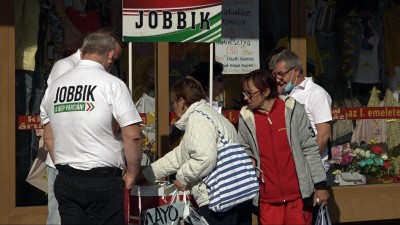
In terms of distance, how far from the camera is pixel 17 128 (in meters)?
8.24

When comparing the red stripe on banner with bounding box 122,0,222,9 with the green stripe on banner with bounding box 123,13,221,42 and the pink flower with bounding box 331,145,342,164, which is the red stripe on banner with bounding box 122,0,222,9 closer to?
the green stripe on banner with bounding box 123,13,221,42

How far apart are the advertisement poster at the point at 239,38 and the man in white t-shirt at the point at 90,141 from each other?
3036mm

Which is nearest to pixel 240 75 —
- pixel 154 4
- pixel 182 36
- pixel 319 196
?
pixel 182 36

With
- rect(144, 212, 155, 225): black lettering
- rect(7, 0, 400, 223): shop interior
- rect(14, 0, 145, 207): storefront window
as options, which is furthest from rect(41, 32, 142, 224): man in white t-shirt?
rect(14, 0, 145, 207): storefront window

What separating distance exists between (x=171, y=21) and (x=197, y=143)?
1.34 meters

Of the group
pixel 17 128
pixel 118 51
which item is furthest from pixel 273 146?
pixel 17 128

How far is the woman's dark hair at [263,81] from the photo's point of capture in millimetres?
6691

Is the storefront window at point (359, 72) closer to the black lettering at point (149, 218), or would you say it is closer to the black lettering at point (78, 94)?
the black lettering at point (149, 218)

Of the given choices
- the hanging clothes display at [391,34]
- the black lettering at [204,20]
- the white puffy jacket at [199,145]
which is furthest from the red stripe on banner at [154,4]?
the hanging clothes display at [391,34]

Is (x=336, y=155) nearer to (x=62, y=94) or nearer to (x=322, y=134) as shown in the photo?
(x=322, y=134)

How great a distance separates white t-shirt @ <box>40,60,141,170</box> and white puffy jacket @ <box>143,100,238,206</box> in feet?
2.01

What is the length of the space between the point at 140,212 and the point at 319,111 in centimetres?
162

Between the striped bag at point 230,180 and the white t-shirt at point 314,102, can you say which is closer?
the striped bag at point 230,180

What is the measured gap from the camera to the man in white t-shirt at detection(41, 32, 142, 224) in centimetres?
594
